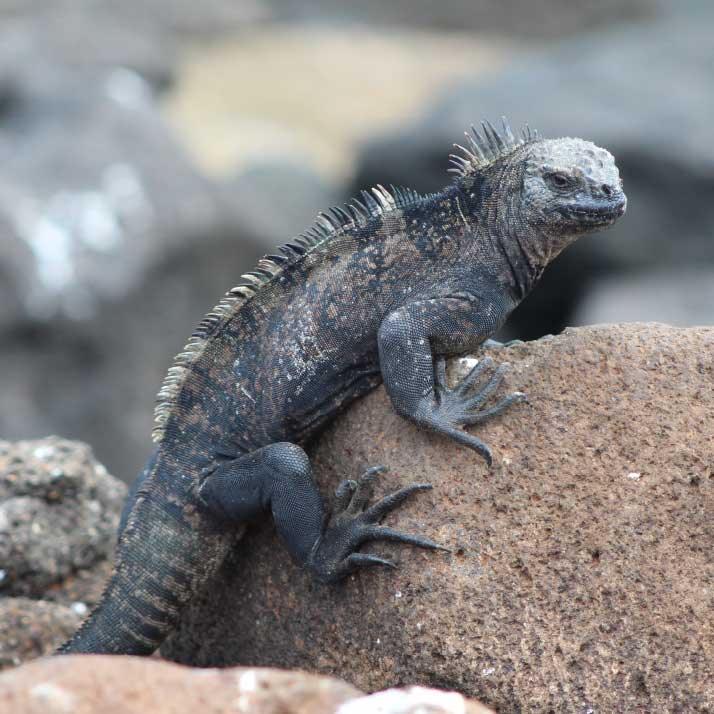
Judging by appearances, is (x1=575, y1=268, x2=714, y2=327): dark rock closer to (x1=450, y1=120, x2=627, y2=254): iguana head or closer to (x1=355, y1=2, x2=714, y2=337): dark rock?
(x1=355, y1=2, x2=714, y2=337): dark rock

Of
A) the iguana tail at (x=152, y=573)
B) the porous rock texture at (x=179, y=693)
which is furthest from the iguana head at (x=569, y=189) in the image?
the porous rock texture at (x=179, y=693)

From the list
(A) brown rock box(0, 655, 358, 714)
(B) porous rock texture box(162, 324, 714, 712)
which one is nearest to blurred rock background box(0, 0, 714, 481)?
(B) porous rock texture box(162, 324, 714, 712)

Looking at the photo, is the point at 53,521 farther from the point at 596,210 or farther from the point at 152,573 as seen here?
the point at 596,210

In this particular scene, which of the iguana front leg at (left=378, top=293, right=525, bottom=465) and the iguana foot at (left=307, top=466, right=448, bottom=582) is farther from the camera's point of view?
the iguana front leg at (left=378, top=293, right=525, bottom=465)

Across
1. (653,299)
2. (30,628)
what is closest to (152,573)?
(30,628)

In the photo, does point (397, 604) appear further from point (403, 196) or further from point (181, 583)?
point (403, 196)

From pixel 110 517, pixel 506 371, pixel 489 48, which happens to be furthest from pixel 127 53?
pixel 506 371
